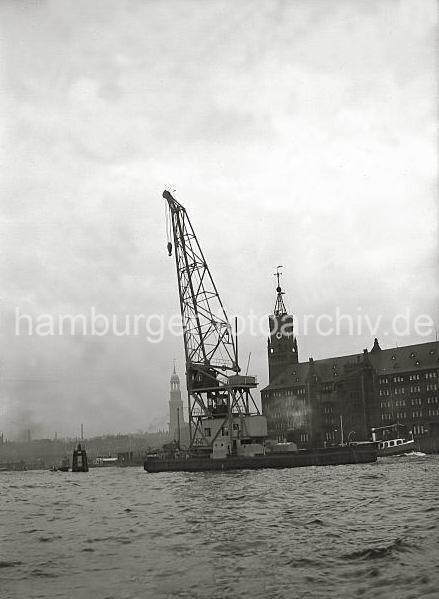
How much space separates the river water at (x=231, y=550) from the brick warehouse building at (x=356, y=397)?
8677 cm

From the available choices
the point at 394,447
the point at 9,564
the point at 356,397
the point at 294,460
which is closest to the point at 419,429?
the point at 356,397

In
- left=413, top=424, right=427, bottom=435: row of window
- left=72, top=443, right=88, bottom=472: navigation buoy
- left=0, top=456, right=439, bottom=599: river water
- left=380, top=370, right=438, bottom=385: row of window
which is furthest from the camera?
left=380, top=370, right=438, bottom=385: row of window

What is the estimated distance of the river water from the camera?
12.8 m

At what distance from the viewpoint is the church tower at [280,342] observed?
14750 cm

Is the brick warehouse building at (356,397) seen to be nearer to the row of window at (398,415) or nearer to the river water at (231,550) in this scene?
the row of window at (398,415)

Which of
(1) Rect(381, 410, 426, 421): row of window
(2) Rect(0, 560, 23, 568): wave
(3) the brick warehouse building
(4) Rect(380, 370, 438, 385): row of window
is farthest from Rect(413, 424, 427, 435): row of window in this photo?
(2) Rect(0, 560, 23, 568): wave

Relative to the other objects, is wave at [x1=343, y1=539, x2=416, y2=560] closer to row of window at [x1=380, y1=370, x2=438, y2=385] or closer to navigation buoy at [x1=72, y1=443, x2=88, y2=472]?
navigation buoy at [x1=72, y1=443, x2=88, y2=472]

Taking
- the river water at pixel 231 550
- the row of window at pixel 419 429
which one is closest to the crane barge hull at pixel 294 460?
the row of window at pixel 419 429

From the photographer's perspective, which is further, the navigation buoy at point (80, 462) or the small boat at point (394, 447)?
the navigation buoy at point (80, 462)

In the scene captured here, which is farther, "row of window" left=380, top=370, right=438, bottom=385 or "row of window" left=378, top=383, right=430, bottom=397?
"row of window" left=380, top=370, right=438, bottom=385

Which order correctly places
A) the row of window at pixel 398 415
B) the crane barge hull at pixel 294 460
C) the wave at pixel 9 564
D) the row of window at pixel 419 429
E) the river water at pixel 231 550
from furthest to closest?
the row of window at pixel 398 415, the row of window at pixel 419 429, the crane barge hull at pixel 294 460, the wave at pixel 9 564, the river water at pixel 231 550

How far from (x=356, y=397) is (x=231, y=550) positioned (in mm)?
111662

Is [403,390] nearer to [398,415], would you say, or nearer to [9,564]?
[398,415]

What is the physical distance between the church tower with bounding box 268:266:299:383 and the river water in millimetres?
116737
